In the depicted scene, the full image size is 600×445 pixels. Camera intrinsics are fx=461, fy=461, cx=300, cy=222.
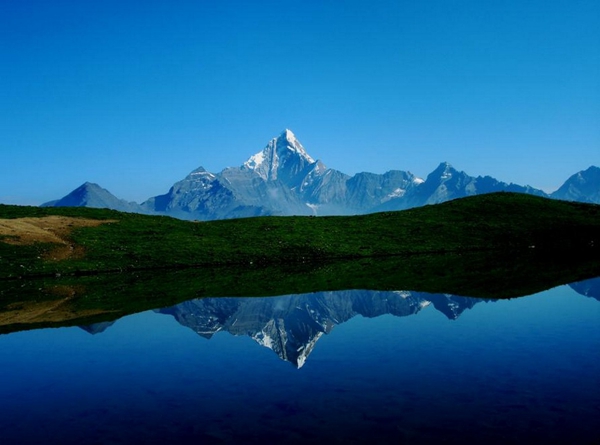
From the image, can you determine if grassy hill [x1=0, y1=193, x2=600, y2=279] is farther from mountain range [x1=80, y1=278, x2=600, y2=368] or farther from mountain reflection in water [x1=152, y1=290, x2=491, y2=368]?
mountain reflection in water [x1=152, y1=290, x2=491, y2=368]

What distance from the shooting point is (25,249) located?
70.3 metres

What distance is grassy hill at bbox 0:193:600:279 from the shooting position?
71.2 m

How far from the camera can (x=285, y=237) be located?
85.0 metres

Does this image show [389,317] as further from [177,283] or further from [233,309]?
[177,283]

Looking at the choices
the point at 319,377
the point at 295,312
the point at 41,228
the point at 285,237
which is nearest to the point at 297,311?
the point at 295,312

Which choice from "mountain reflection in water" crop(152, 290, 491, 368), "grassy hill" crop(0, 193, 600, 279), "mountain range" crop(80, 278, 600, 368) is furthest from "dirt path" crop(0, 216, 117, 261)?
"mountain reflection in water" crop(152, 290, 491, 368)

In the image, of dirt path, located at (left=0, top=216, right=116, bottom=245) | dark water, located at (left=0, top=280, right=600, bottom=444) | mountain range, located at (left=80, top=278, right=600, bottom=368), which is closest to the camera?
dark water, located at (left=0, top=280, right=600, bottom=444)

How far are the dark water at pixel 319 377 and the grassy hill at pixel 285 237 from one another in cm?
3758

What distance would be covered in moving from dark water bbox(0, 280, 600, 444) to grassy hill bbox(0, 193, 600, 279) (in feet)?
123

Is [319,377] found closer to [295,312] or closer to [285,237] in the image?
[295,312]

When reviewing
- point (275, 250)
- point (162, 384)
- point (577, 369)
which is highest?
point (275, 250)

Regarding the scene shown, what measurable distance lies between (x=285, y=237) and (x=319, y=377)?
63515 mm

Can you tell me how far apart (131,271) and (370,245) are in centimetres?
4001

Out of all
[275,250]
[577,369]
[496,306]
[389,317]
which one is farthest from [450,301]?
[275,250]
